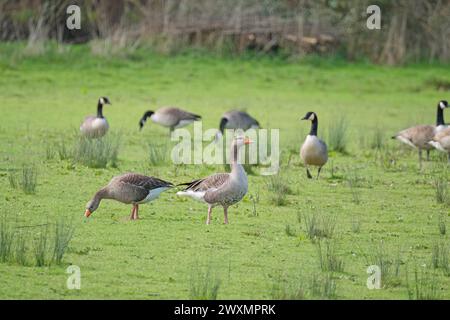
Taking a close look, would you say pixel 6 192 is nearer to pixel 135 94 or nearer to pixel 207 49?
pixel 135 94

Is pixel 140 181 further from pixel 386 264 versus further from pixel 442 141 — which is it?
pixel 442 141

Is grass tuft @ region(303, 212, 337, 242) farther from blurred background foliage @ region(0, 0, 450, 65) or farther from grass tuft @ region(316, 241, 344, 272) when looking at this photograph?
blurred background foliage @ region(0, 0, 450, 65)

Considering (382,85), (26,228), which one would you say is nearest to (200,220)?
(26,228)

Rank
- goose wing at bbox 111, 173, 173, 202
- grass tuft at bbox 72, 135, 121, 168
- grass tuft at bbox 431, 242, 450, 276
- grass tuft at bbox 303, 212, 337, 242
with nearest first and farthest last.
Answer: grass tuft at bbox 431, 242, 450, 276
grass tuft at bbox 303, 212, 337, 242
goose wing at bbox 111, 173, 173, 202
grass tuft at bbox 72, 135, 121, 168

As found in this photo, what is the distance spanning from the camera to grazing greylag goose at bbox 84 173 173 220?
38.1 feet

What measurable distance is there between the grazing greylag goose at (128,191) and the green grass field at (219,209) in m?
0.25

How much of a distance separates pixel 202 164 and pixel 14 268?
6963 mm

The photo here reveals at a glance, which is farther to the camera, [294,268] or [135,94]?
[135,94]

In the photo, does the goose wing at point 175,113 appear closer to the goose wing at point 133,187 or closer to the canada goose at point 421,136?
the canada goose at point 421,136

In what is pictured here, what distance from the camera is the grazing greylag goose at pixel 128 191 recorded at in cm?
1161

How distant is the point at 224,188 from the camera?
1133 centimetres

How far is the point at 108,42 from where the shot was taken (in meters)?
28.0

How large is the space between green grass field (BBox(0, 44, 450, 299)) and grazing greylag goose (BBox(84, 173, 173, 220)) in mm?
248

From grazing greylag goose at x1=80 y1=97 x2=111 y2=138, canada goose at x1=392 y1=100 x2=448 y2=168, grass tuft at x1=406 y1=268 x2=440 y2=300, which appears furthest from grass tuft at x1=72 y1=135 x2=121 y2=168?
grass tuft at x1=406 y1=268 x2=440 y2=300
